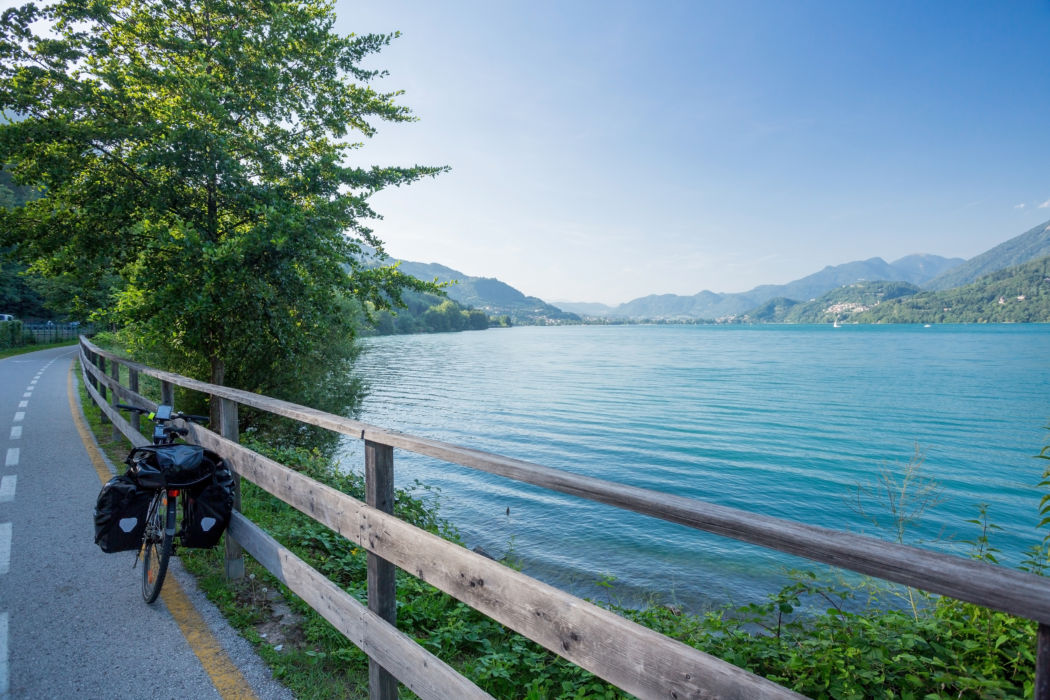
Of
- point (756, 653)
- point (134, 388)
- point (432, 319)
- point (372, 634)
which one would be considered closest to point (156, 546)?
point (372, 634)

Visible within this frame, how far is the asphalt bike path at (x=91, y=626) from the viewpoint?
10.9 feet

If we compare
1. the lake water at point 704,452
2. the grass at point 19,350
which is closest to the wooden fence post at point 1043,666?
the lake water at point 704,452

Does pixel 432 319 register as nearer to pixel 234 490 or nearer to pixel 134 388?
pixel 134 388

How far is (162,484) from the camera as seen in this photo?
3.81 m

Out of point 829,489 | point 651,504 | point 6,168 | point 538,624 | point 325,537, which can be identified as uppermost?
point 6,168

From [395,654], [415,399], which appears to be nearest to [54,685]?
[395,654]

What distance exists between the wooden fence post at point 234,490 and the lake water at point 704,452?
631cm

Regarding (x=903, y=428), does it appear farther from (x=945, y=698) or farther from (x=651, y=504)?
(x=651, y=504)

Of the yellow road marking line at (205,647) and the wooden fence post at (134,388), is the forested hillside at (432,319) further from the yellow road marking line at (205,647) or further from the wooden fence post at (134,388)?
the yellow road marking line at (205,647)

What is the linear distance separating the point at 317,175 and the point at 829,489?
1740cm

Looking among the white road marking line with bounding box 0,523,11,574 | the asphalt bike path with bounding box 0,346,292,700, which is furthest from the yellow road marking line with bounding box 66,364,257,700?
the white road marking line with bounding box 0,523,11,574

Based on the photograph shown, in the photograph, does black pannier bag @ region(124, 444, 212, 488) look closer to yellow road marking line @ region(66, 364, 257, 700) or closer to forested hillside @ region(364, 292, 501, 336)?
yellow road marking line @ region(66, 364, 257, 700)

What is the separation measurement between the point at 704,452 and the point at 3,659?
20943 millimetres

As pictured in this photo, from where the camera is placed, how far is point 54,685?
3.31 metres
